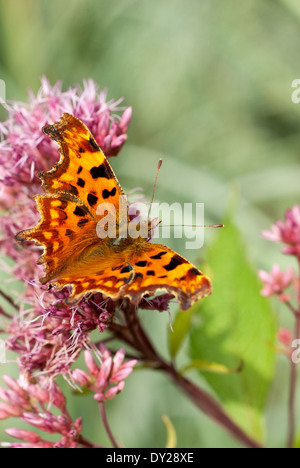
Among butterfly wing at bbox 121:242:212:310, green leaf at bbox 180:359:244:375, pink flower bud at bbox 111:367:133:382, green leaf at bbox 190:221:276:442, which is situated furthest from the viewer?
green leaf at bbox 190:221:276:442

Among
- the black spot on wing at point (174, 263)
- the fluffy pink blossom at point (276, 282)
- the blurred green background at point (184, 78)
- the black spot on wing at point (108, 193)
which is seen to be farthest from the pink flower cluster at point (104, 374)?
the blurred green background at point (184, 78)

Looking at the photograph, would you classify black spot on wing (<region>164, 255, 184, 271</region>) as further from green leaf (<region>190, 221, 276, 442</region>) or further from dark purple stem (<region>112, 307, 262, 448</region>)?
green leaf (<region>190, 221, 276, 442</region>)

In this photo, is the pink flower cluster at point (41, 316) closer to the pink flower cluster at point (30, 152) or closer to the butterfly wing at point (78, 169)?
the pink flower cluster at point (30, 152)

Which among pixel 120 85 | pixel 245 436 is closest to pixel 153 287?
pixel 245 436

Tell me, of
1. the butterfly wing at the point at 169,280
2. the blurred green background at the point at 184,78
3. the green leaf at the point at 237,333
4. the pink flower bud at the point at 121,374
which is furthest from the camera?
the blurred green background at the point at 184,78

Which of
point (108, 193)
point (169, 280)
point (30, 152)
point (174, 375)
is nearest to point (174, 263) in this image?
point (169, 280)

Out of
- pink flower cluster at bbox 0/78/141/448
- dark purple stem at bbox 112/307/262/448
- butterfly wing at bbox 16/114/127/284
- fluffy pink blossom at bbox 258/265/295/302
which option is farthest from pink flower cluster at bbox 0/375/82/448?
fluffy pink blossom at bbox 258/265/295/302

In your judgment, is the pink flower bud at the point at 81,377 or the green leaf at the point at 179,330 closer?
the pink flower bud at the point at 81,377

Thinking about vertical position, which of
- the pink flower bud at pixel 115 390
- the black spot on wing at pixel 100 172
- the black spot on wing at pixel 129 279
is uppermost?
the black spot on wing at pixel 100 172
